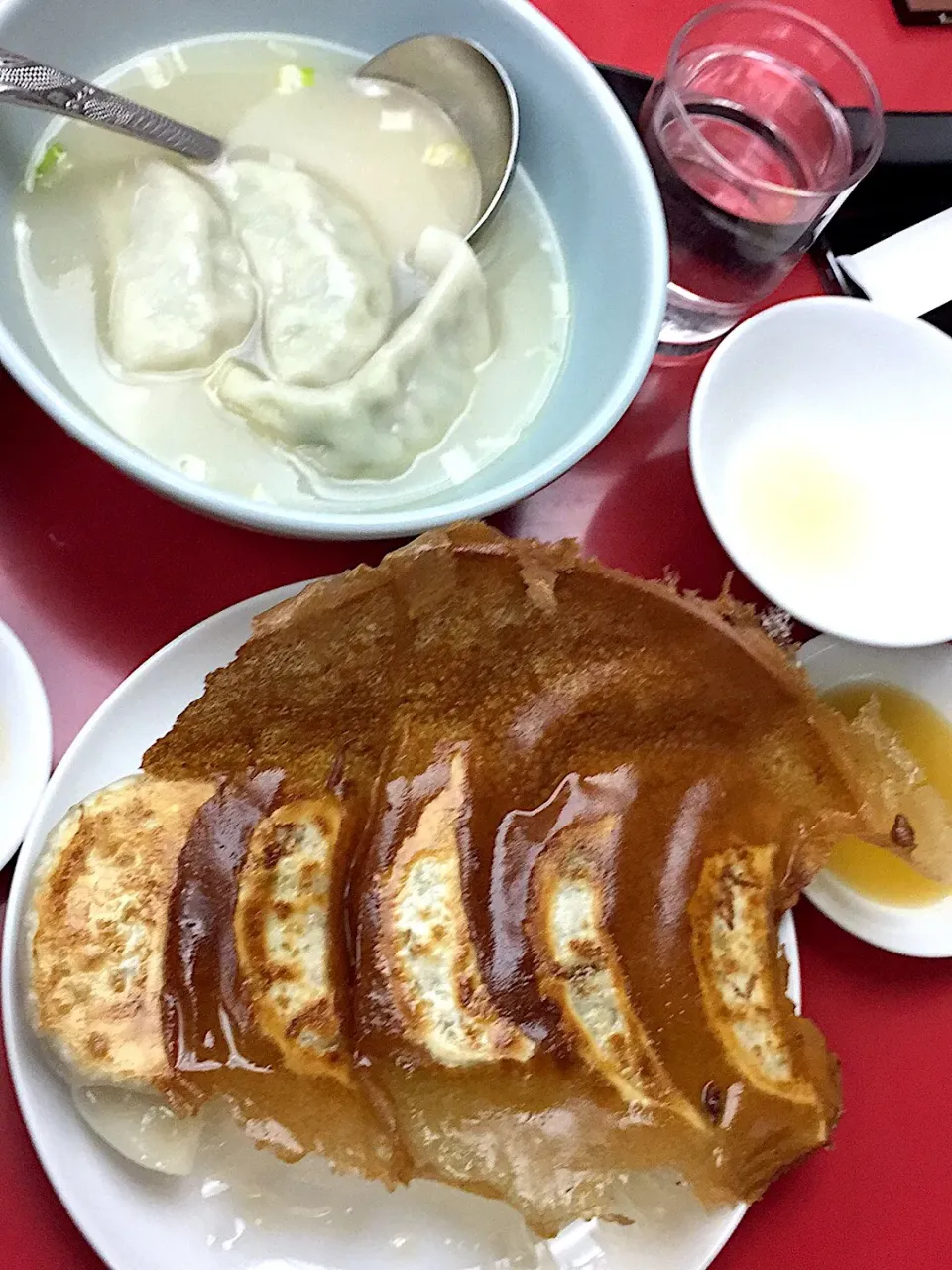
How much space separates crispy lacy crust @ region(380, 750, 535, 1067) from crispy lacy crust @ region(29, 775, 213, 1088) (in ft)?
0.55

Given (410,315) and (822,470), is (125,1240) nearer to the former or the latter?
(410,315)

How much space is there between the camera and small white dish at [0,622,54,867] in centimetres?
79

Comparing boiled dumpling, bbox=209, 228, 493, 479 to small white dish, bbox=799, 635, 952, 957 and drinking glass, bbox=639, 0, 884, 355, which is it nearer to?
drinking glass, bbox=639, 0, 884, 355

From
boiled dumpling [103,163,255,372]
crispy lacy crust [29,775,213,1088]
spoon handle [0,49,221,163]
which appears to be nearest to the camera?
crispy lacy crust [29,775,213,1088]

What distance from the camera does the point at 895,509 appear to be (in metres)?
1.06

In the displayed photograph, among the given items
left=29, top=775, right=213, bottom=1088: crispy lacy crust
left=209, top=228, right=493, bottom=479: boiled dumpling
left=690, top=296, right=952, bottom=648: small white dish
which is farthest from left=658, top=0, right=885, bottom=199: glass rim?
left=29, top=775, right=213, bottom=1088: crispy lacy crust

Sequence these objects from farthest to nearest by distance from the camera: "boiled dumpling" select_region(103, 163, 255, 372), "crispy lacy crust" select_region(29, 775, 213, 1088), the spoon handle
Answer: "boiled dumpling" select_region(103, 163, 255, 372), the spoon handle, "crispy lacy crust" select_region(29, 775, 213, 1088)

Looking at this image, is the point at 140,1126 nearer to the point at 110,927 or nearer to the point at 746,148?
the point at 110,927

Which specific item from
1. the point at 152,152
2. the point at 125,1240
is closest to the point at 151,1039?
the point at 125,1240

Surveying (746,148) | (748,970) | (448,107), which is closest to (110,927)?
(748,970)

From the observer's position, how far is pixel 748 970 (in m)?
0.81

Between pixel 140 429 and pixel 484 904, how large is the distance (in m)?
0.51

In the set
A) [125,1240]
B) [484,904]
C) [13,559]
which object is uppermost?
[13,559]

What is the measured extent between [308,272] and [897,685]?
729 mm
